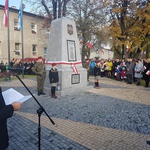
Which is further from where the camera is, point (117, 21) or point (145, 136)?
point (117, 21)

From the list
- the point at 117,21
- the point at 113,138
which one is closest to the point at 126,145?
the point at 113,138

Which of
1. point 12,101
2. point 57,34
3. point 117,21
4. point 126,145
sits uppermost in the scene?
point 117,21

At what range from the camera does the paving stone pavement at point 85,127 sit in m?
3.93

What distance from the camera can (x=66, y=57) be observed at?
971 cm

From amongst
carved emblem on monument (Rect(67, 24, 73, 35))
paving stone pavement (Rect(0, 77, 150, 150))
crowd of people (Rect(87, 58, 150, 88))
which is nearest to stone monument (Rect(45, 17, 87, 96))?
carved emblem on monument (Rect(67, 24, 73, 35))

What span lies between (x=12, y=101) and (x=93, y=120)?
3.69m

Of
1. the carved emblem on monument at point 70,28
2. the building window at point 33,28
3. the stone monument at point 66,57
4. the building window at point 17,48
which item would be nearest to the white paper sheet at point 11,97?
the stone monument at point 66,57

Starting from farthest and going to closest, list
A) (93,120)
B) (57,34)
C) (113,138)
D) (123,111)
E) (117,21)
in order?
(117,21) → (57,34) → (123,111) → (93,120) → (113,138)

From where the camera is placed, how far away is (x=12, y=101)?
2.18 metres

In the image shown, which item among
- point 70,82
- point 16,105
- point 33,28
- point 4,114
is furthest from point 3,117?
point 33,28

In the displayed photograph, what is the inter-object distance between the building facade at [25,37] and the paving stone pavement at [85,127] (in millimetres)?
19903

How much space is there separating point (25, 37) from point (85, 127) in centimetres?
2612

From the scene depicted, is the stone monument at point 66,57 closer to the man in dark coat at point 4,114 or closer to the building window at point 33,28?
the man in dark coat at point 4,114

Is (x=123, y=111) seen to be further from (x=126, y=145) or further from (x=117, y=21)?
(x=117, y=21)
